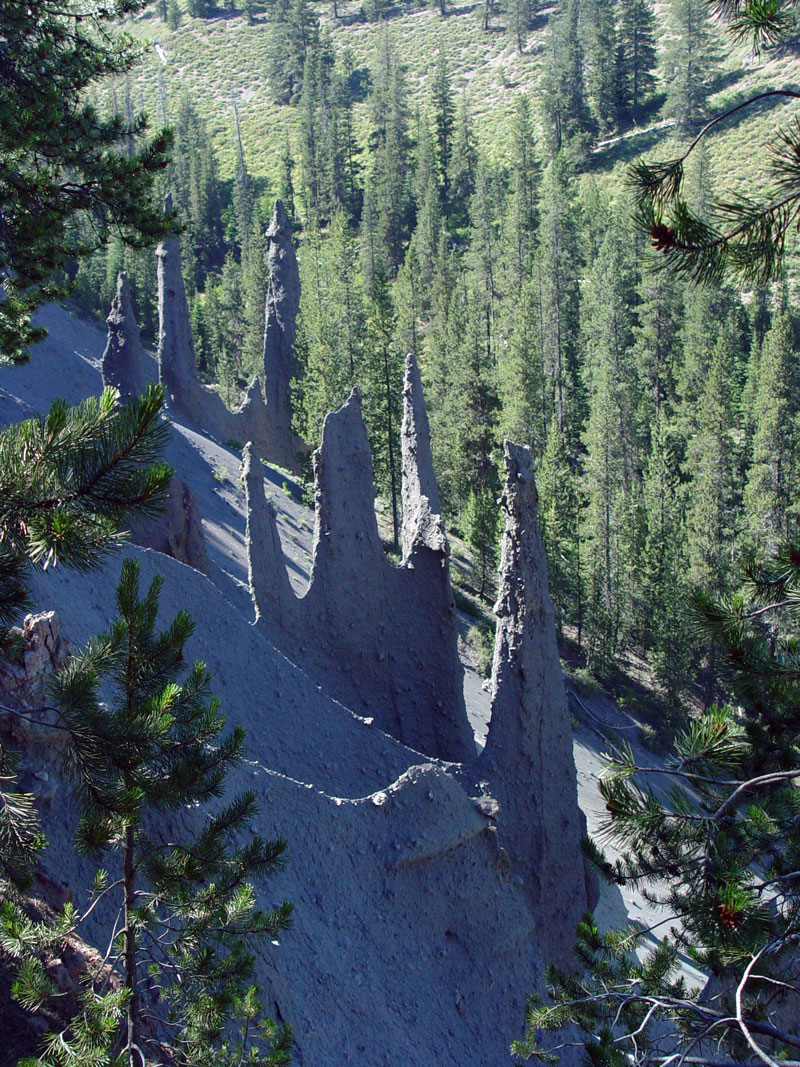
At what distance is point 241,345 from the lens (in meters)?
62.3

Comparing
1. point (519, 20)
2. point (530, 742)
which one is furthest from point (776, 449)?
point (519, 20)

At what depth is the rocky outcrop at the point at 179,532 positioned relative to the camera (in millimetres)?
16312

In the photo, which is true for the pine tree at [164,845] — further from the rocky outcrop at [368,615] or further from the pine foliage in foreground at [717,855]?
the rocky outcrop at [368,615]

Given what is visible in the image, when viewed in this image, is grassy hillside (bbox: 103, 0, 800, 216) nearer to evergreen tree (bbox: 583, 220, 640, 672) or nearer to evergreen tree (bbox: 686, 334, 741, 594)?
evergreen tree (bbox: 583, 220, 640, 672)

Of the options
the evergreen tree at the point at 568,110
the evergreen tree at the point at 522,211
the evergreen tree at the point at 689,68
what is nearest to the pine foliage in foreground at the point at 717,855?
the evergreen tree at the point at 522,211

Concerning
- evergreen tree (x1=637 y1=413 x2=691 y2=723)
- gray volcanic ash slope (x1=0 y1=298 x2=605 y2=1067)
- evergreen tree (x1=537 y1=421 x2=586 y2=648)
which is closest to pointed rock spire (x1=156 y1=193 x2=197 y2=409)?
evergreen tree (x1=537 y1=421 x2=586 y2=648)

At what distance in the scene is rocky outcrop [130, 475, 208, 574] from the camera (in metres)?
16.3

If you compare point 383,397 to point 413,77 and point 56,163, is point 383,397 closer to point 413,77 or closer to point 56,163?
point 56,163

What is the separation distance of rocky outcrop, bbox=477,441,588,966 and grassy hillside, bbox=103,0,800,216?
62367 millimetres

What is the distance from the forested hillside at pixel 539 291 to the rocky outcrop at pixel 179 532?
5.11 m

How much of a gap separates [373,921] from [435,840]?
1185mm

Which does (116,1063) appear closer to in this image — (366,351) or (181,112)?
(366,351)

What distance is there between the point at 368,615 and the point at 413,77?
114 metres

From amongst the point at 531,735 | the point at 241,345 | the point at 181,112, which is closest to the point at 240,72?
the point at 181,112
